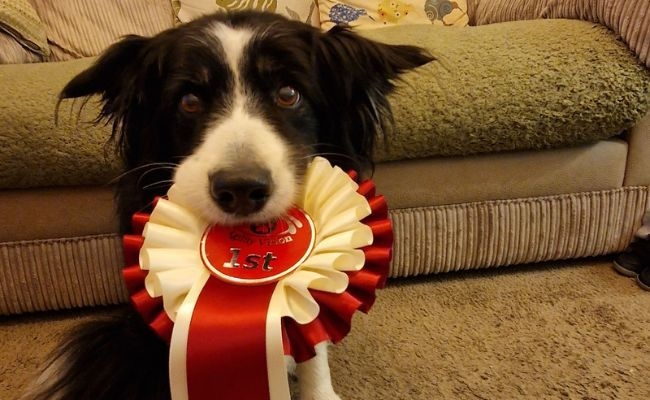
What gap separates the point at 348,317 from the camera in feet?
2.92

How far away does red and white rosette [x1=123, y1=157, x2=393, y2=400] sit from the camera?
82cm

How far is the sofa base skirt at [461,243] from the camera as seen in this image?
5.46 ft

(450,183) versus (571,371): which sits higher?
(450,183)

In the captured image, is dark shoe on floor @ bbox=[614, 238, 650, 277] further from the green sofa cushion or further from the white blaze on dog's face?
the white blaze on dog's face

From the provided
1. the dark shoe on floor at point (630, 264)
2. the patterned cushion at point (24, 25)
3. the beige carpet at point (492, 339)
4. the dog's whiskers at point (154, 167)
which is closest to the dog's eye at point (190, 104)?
the dog's whiskers at point (154, 167)

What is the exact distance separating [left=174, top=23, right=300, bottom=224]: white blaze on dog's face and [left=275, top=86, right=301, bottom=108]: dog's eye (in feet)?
0.15

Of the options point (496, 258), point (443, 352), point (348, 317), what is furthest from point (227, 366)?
point (496, 258)

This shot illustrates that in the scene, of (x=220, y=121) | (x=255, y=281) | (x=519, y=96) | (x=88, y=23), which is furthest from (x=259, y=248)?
(x=88, y=23)

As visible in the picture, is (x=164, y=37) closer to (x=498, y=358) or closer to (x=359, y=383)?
(x=359, y=383)

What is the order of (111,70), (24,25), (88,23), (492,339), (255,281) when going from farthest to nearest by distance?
1. (88,23)
2. (24,25)
3. (492,339)
4. (111,70)
5. (255,281)

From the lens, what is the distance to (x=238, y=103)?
1041mm

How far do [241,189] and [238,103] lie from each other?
0.69 feet

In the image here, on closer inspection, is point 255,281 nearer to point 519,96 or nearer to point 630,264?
point 519,96

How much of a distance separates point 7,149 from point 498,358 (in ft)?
4.69
